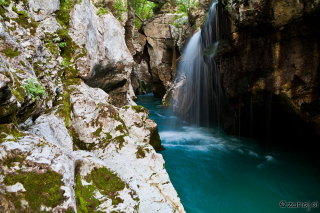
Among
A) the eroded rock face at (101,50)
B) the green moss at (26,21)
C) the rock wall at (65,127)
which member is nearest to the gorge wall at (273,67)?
the eroded rock face at (101,50)

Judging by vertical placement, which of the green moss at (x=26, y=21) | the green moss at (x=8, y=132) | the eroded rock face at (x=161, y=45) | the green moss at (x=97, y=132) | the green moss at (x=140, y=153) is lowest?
the green moss at (x=140, y=153)

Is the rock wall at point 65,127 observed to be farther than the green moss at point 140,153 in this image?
No

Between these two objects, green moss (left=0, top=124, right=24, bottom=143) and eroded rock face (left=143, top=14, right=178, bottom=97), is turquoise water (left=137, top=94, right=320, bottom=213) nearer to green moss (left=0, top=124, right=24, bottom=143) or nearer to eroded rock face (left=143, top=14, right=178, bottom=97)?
green moss (left=0, top=124, right=24, bottom=143)

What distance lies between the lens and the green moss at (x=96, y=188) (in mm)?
2525

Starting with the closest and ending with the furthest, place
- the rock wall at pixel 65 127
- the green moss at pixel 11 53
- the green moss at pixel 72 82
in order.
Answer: the rock wall at pixel 65 127
the green moss at pixel 11 53
the green moss at pixel 72 82

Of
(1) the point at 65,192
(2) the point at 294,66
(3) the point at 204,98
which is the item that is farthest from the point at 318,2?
(3) the point at 204,98

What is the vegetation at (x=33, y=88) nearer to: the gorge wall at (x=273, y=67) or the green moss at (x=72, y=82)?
the green moss at (x=72, y=82)

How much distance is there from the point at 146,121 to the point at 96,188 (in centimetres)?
366

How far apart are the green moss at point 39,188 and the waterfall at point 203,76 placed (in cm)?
850

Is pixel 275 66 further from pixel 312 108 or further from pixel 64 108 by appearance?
pixel 64 108

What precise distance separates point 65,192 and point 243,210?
4.76 meters

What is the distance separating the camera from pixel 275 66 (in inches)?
299

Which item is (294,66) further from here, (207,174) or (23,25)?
(23,25)

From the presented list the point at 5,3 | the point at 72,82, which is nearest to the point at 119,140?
the point at 72,82
